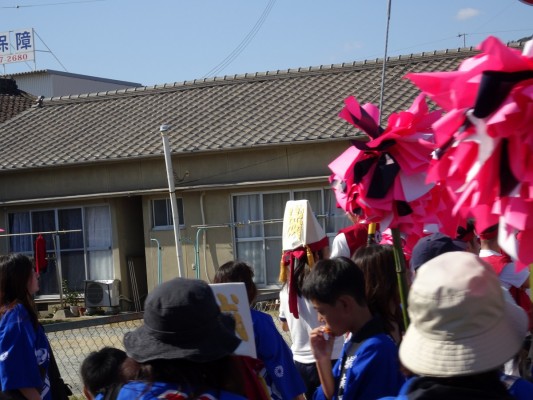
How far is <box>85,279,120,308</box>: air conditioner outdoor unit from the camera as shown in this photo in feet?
61.1

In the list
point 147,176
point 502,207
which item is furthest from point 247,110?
point 502,207

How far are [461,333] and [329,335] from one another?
1.31 m

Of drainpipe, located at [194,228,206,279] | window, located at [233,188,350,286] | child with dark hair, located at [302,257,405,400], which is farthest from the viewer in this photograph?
window, located at [233,188,350,286]

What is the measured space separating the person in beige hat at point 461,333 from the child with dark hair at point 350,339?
1038 millimetres

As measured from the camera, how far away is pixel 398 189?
2.96m

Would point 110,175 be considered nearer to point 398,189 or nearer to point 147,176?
point 147,176

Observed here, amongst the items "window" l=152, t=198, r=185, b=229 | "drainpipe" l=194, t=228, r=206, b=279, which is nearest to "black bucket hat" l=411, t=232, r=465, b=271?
"drainpipe" l=194, t=228, r=206, b=279

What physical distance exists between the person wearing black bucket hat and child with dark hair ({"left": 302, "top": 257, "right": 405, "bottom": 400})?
78cm

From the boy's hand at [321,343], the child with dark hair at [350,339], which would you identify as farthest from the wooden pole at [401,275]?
the boy's hand at [321,343]

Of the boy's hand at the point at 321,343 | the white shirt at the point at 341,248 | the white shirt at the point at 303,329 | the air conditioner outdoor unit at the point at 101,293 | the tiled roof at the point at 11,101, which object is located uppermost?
the tiled roof at the point at 11,101

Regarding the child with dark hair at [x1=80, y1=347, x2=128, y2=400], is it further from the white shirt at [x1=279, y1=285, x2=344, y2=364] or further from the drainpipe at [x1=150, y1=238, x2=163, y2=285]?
the drainpipe at [x1=150, y1=238, x2=163, y2=285]

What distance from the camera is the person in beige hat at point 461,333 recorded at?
5.88 feet

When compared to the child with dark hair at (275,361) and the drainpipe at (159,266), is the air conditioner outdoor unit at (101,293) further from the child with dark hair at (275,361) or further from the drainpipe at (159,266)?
the child with dark hair at (275,361)

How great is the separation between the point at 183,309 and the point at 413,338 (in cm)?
60
